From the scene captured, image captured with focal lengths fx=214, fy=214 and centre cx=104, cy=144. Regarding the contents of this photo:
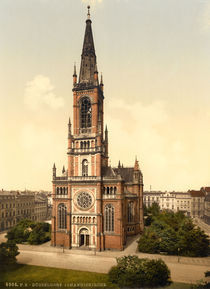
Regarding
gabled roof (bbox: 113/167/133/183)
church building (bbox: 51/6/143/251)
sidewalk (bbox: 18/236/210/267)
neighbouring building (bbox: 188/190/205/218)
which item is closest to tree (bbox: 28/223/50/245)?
sidewalk (bbox: 18/236/210/267)

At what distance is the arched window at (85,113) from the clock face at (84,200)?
1730cm

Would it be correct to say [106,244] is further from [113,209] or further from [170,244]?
[170,244]

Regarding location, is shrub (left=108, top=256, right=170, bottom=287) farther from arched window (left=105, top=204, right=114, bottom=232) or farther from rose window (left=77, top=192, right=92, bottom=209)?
rose window (left=77, top=192, right=92, bottom=209)

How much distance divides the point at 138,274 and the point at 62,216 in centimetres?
2983

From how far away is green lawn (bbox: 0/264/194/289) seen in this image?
2725cm

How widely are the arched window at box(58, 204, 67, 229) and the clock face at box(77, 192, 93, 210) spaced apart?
4.55m

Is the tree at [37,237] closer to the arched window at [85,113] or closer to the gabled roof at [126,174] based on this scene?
the gabled roof at [126,174]

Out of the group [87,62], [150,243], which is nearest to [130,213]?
[150,243]

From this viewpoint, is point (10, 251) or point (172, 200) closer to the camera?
point (10, 251)

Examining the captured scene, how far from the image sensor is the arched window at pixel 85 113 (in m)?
55.2

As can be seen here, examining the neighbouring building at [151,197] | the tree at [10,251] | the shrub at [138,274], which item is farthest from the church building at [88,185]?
the neighbouring building at [151,197]

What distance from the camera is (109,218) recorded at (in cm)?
4975

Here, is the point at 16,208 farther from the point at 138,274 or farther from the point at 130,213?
the point at 138,274

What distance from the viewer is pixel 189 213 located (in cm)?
11325
